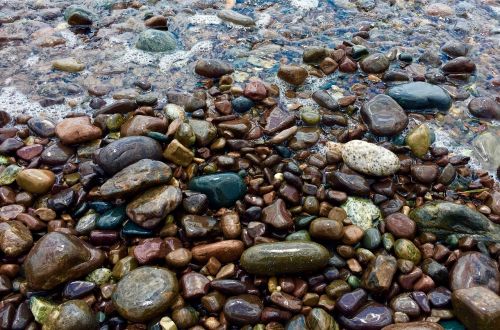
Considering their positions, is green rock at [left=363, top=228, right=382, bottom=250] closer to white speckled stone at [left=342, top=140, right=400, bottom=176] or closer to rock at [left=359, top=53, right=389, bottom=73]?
white speckled stone at [left=342, top=140, right=400, bottom=176]

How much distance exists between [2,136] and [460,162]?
4044 millimetres

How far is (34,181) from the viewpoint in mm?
3279

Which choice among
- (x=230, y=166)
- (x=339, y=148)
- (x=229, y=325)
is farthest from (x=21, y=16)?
(x=229, y=325)

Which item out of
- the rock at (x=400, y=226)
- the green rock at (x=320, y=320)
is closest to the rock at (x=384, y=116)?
the rock at (x=400, y=226)

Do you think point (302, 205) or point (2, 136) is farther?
point (2, 136)

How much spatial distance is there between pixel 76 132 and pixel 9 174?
0.62 m

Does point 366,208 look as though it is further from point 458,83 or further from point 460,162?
point 458,83

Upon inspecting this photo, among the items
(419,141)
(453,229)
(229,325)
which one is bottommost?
(229,325)

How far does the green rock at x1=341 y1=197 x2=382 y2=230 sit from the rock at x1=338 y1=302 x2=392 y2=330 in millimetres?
661

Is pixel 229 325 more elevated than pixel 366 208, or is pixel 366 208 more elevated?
pixel 366 208

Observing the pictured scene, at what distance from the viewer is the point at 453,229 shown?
9.90 feet

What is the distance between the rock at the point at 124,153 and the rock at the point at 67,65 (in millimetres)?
1745

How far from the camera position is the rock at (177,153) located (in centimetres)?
339

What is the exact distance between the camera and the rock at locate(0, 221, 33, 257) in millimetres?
2826
